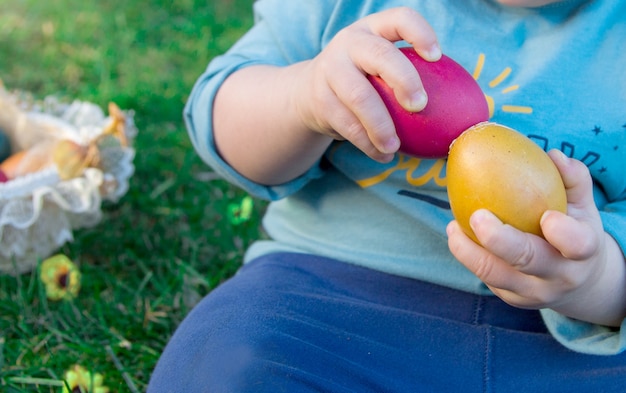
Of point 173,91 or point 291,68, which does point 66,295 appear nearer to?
point 291,68

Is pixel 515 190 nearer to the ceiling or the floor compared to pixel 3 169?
nearer to the ceiling

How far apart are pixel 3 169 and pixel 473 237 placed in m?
1.32

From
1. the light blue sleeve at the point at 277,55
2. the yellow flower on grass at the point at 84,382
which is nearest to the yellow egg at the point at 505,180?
the light blue sleeve at the point at 277,55

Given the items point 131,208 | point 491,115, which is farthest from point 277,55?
point 131,208

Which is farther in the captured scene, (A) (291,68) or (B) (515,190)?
(A) (291,68)

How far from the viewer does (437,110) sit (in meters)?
0.93

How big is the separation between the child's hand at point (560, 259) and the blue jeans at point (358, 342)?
124mm

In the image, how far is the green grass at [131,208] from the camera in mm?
1435

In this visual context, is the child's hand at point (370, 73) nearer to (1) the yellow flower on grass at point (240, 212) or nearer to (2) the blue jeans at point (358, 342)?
(2) the blue jeans at point (358, 342)

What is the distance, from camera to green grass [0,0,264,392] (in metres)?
1.43

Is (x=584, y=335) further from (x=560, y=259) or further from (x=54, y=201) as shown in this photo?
(x=54, y=201)

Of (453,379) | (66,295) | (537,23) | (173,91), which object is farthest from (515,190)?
(173,91)

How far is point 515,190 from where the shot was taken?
853mm

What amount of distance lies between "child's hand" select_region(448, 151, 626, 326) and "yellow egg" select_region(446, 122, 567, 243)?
0.02 m
